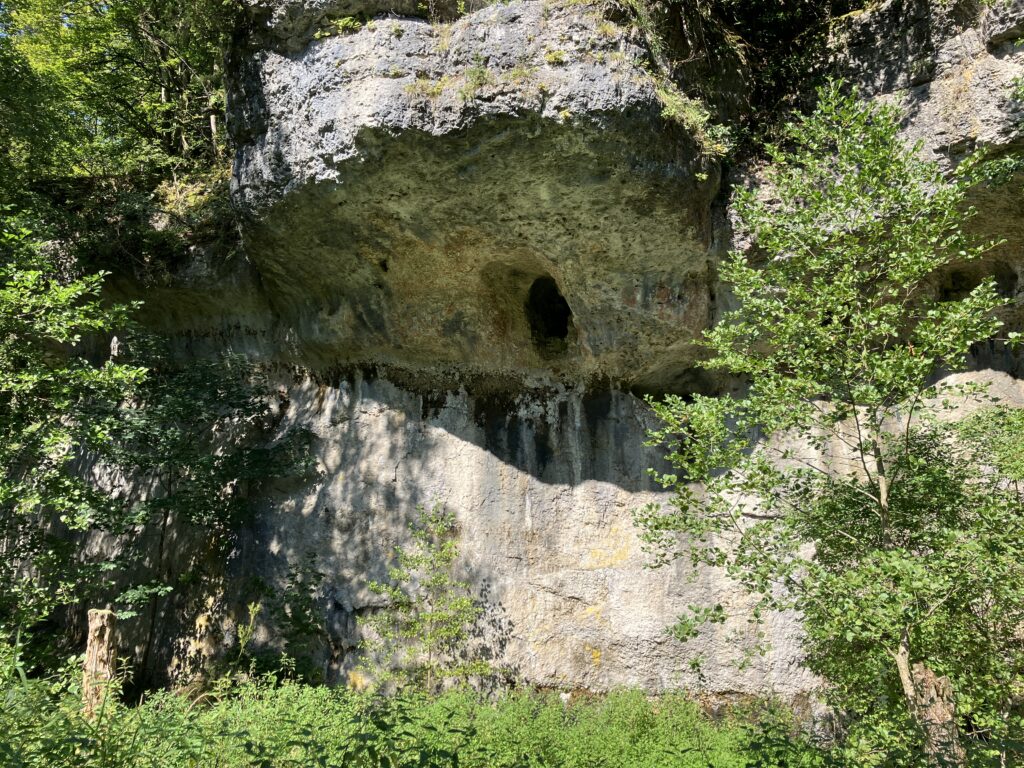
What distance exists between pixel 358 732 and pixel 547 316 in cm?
586

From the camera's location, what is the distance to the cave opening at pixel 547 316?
28.0 feet

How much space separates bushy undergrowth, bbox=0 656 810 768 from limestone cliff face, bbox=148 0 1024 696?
3.25 ft

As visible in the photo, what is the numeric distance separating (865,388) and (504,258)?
4.51m

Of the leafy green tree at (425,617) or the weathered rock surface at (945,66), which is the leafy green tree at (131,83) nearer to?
the leafy green tree at (425,617)

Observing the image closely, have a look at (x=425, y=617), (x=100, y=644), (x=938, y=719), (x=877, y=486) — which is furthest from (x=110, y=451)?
(x=938, y=719)

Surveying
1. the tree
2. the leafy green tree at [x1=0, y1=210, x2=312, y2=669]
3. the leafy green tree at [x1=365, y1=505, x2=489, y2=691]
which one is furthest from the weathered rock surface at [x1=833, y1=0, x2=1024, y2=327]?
the leafy green tree at [x1=0, y1=210, x2=312, y2=669]

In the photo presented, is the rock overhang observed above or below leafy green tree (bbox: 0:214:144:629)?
above

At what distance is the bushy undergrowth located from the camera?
351 cm

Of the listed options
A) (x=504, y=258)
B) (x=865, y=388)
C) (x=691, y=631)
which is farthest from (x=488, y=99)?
(x=691, y=631)

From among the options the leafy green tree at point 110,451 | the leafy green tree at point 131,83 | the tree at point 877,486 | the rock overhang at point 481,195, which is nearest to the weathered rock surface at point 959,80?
the rock overhang at point 481,195

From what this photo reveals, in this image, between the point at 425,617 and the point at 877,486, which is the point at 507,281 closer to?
the point at 425,617

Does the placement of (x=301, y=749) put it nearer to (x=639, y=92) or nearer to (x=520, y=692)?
(x=520, y=692)

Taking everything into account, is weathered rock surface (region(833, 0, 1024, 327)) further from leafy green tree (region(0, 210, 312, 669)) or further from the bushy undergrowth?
leafy green tree (region(0, 210, 312, 669))

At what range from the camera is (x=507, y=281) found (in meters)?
8.24
